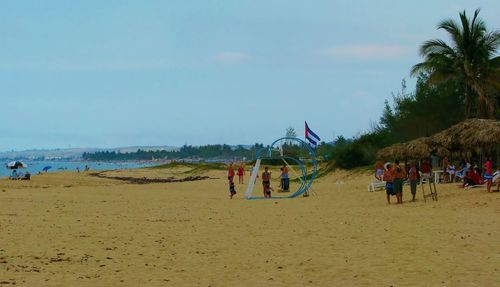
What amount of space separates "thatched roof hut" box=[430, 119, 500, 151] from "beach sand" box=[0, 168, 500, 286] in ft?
10.1

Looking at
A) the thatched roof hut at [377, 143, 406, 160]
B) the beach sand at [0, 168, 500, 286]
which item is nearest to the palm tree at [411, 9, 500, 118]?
the thatched roof hut at [377, 143, 406, 160]

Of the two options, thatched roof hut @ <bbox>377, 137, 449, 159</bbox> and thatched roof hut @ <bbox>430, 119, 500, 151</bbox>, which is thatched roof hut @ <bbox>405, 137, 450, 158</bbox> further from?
thatched roof hut @ <bbox>430, 119, 500, 151</bbox>

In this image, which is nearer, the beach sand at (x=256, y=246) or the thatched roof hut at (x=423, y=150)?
the beach sand at (x=256, y=246)

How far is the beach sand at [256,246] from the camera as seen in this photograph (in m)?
8.73

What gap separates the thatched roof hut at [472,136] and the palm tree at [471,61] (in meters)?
6.91

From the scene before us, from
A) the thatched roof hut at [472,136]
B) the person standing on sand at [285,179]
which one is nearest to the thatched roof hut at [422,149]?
the thatched roof hut at [472,136]

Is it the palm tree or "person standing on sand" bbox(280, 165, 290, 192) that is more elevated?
the palm tree

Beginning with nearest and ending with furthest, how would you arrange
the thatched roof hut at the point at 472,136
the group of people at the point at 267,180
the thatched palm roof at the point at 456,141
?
the thatched roof hut at the point at 472,136, the thatched palm roof at the point at 456,141, the group of people at the point at 267,180

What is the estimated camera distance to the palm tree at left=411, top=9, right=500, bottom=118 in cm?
3041

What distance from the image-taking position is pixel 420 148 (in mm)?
24906

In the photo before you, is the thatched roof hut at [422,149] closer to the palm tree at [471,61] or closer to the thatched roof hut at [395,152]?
the thatched roof hut at [395,152]

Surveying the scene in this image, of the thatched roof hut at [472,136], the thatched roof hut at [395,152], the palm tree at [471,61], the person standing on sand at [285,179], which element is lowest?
the person standing on sand at [285,179]

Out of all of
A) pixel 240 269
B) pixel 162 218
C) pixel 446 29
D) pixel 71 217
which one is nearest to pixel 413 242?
pixel 240 269

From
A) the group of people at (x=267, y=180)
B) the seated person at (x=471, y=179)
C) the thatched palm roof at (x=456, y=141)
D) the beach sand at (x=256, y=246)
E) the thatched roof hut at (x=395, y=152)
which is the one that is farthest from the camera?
the group of people at (x=267, y=180)
